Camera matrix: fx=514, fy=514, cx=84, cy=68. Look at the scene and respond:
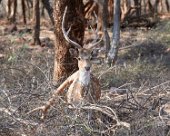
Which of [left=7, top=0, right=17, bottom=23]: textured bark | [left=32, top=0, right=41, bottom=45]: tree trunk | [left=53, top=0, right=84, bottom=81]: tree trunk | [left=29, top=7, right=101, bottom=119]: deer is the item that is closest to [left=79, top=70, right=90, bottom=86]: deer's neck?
[left=29, top=7, right=101, bottom=119]: deer

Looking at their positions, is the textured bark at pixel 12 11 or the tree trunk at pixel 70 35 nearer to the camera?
the tree trunk at pixel 70 35

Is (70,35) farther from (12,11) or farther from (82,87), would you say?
(12,11)

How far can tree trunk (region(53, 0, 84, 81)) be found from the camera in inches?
284

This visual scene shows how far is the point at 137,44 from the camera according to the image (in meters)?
11.7

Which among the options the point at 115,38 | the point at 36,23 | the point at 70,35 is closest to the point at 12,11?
the point at 36,23

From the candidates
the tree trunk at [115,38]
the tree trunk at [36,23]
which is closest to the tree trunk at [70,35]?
the tree trunk at [115,38]

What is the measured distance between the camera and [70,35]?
23.8 ft

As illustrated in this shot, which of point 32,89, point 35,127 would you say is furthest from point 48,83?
point 35,127

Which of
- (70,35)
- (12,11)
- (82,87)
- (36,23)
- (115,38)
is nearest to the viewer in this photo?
(82,87)

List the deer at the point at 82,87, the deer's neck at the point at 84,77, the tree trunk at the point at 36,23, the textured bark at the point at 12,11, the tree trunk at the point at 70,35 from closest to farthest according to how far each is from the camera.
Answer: the deer at the point at 82,87 < the deer's neck at the point at 84,77 < the tree trunk at the point at 70,35 < the tree trunk at the point at 36,23 < the textured bark at the point at 12,11

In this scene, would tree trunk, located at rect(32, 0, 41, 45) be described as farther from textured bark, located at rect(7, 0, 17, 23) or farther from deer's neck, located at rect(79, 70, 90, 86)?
deer's neck, located at rect(79, 70, 90, 86)

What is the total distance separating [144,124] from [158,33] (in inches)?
339

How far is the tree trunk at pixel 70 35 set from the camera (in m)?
7.21

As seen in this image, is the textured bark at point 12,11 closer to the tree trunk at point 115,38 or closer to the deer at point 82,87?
the tree trunk at point 115,38
